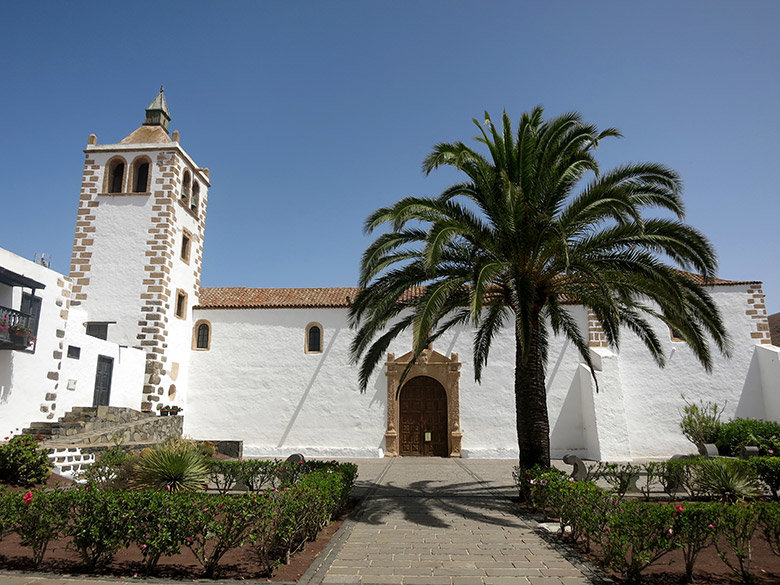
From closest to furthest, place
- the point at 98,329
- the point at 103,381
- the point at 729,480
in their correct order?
the point at 729,480 < the point at 103,381 < the point at 98,329

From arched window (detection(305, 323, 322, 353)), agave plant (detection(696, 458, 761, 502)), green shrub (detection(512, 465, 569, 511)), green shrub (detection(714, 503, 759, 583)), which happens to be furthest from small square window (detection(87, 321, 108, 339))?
Answer: green shrub (detection(714, 503, 759, 583))

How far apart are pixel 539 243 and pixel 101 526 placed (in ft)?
24.1

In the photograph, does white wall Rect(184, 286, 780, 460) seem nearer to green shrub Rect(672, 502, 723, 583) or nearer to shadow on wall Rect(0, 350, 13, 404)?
shadow on wall Rect(0, 350, 13, 404)

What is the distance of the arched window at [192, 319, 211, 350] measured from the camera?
19297 mm

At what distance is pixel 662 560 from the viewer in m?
6.29

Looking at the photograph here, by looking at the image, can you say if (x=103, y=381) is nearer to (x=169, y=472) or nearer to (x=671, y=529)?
(x=169, y=472)

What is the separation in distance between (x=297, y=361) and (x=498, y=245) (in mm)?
11321

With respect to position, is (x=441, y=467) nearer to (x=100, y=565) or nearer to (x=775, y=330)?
(x=100, y=565)

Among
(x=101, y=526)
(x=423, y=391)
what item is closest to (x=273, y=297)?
(x=423, y=391)

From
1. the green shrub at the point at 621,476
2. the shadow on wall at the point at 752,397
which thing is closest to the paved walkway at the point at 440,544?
the green shrub at the point at 621,476

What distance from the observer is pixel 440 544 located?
6805mm

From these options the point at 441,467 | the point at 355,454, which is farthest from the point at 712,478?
the point at 355,454

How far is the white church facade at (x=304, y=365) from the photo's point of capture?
17.0m

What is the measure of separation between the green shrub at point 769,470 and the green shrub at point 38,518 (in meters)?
10.7
